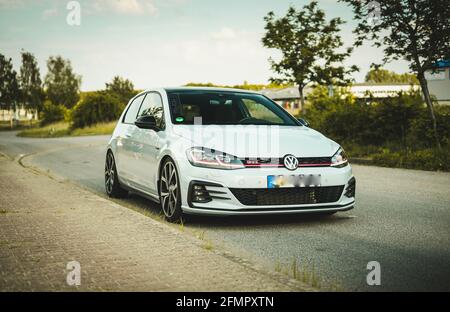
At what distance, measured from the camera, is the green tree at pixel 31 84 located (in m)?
83.1

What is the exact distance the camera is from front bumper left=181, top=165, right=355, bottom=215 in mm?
6559

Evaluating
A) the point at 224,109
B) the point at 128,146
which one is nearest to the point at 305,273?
the point at 224,109

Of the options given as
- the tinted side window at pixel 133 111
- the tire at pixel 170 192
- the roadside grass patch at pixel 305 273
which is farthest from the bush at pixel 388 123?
the roadside grass patch at pixel 305 273

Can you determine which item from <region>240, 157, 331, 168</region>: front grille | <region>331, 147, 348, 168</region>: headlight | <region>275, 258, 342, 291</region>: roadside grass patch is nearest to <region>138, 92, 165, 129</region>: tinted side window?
<region>240, 157, 331, 168</region>: front grille

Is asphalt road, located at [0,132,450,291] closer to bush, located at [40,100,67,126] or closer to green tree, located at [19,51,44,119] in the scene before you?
bush, located at [40,100,67,126]

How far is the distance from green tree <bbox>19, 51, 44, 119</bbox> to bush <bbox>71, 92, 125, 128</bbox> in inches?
1358

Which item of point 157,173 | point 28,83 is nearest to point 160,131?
point 157,173

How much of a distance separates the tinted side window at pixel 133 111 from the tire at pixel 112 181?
65 cm

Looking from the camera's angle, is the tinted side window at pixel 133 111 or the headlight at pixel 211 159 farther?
the tinted side window at pixel 133 111

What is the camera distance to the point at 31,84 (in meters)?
87.4

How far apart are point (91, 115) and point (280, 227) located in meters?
45.8

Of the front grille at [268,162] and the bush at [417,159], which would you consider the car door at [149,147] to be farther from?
the bush at [417,159]

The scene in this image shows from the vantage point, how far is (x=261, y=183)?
6.57 m
